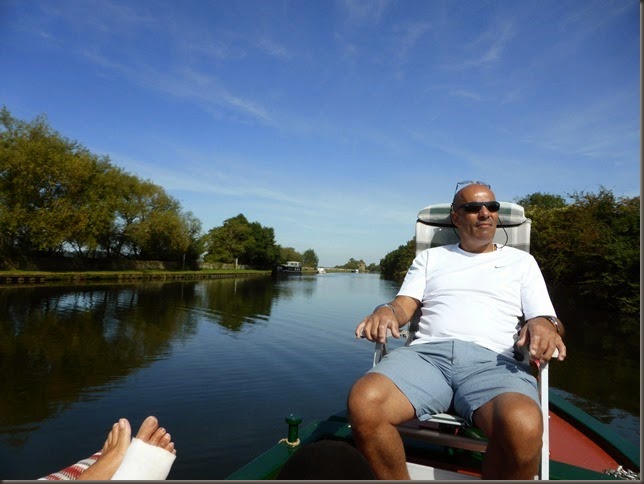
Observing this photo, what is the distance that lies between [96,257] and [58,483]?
4601 centimetres

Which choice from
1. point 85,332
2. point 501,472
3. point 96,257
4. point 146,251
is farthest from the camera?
point 146,251

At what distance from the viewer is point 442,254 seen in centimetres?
285

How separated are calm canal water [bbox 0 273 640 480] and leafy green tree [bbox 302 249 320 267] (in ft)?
476

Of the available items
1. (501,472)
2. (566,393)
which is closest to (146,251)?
(566,393)

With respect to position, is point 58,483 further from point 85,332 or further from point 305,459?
point 85,332

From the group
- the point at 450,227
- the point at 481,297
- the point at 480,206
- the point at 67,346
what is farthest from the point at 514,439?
the point at 67,346

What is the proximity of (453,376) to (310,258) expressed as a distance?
523 ft

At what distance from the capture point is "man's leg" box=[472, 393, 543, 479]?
1693mm

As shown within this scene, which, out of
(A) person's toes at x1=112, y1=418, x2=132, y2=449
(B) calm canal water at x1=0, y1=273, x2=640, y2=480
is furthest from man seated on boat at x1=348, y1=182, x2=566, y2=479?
(B) calm canal water at x1=0, y1=273, x2=640, y2=480

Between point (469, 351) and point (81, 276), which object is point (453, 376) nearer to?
point (469, 351)

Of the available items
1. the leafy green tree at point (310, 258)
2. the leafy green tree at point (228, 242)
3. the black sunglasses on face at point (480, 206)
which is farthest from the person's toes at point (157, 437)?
the leafy green tree at point (310, 258)

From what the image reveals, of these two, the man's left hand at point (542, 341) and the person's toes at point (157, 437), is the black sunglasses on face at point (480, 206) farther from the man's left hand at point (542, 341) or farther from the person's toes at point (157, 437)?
the person's toes at point (157, 437)

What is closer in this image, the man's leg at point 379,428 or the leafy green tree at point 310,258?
the man's leg at point 379,428

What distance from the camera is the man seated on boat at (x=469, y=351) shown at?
70.4 inches
